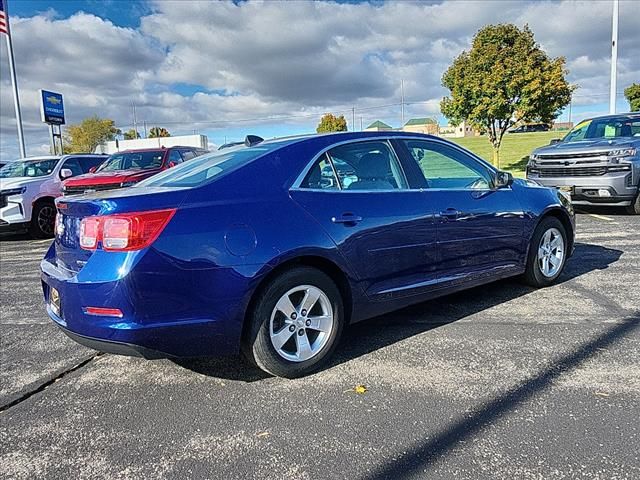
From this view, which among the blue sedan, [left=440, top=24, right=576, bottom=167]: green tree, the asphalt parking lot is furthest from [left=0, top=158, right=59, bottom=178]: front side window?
[left=440, top=24, right=576, bottom=167]: green tree

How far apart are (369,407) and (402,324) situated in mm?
1494

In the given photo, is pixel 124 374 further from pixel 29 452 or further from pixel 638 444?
pixel 638 444

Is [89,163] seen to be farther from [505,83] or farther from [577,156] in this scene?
[505,83]

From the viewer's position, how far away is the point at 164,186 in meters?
3.32

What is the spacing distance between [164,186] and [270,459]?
183 cm

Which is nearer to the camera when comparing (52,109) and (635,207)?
(635,207)

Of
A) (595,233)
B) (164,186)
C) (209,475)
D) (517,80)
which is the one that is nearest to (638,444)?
(209,475)

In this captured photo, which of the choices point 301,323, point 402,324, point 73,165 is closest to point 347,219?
point 301,323

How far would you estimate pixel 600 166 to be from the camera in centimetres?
935

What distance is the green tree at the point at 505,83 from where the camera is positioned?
22.0 meters

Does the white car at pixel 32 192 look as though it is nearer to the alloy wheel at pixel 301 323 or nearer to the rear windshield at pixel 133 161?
the rear windshield at pixel 133 161

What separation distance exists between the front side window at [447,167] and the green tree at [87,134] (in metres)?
77.0

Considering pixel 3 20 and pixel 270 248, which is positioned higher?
pixel 3 20

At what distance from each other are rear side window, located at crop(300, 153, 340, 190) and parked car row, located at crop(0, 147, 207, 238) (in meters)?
6.62
